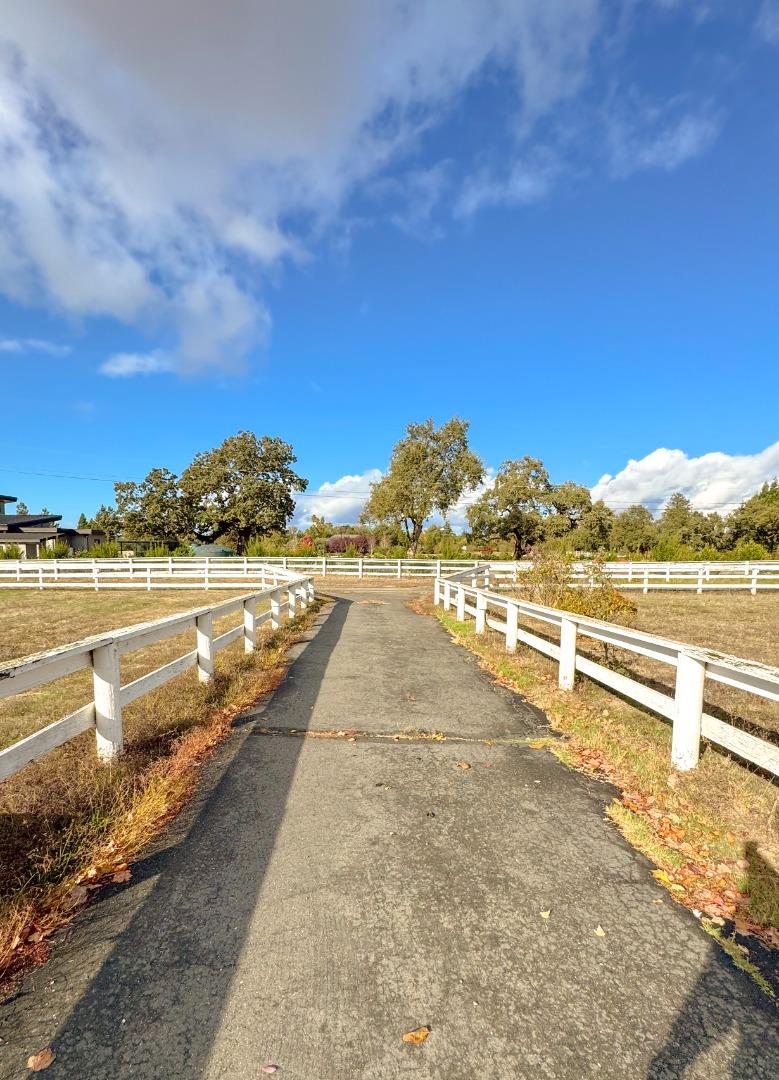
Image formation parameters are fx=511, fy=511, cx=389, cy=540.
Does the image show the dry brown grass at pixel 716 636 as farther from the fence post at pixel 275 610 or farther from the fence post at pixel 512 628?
the fence post at pixel 275 610

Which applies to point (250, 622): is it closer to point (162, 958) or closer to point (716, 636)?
point (162, 958)

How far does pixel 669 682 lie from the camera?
7.07 m

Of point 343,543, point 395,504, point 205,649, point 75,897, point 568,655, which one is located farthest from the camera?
point 343,543

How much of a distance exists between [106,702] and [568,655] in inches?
195

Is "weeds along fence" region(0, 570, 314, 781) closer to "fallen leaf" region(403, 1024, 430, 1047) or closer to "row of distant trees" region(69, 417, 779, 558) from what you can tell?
"fallen leaf" region(403, 1024, 430, 1047)

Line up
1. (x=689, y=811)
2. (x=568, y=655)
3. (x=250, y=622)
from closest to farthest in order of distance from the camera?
(x=689, y=811), (x=568, y=655), (x=250, y=622)

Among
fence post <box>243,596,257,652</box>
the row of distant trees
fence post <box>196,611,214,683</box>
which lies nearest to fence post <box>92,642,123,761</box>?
fence post <box>196,611,214,683</box>

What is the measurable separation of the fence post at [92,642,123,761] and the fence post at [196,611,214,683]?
194cm

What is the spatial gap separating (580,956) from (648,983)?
0.26 meters

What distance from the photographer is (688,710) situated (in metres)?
3.88

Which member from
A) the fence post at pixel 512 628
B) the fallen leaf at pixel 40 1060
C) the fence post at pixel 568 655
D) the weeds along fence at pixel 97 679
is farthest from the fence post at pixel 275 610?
the fallen leaf at pixel 40 1060

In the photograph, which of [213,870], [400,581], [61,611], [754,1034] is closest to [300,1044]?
[213,870]

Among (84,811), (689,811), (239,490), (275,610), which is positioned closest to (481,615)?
(275,610)

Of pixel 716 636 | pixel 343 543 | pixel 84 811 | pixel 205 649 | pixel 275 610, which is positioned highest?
pixel 343 543
